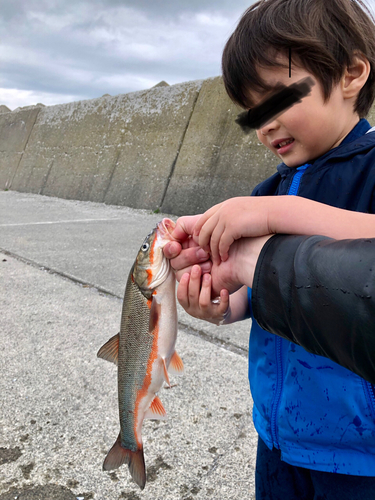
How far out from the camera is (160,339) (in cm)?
149

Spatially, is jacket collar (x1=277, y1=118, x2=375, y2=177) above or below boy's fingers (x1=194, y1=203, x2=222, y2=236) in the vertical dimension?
above

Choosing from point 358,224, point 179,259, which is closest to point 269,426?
point 179,259

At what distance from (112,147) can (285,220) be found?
25.7 feet

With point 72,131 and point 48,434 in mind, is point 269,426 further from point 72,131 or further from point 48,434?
point 72,131

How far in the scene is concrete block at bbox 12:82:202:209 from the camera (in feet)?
24.6

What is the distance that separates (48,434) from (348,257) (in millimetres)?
1724

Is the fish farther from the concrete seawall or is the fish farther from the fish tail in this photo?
the concrete seawall

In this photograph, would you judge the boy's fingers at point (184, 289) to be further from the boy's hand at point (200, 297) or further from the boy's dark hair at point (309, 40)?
the boy's dark hair at point (309, 40)

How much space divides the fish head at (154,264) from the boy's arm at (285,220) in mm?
377

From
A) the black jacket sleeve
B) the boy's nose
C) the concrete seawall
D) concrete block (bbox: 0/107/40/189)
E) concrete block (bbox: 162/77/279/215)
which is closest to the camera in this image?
the black jacket sleeve

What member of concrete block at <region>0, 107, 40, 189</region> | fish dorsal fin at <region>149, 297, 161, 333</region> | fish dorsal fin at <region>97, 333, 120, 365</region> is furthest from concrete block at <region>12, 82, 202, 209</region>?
fish dorsal fin at <region>149, 297, 161, 333</region>

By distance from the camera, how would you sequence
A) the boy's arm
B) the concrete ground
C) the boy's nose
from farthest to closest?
1. the concrete ground
2. the boy's nose
3. the boy's arm

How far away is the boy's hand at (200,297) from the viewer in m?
1.35

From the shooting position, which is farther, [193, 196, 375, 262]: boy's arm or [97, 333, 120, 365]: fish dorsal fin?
[97, 333, 120, 365]: fish dorsal fin
